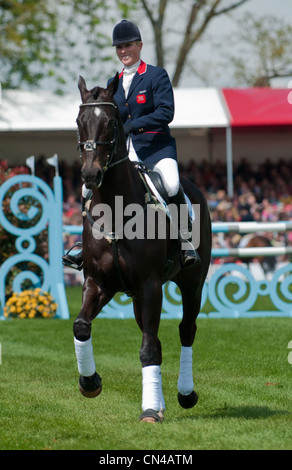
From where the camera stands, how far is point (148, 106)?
631cm

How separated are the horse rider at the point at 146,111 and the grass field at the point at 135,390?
1.24 meters

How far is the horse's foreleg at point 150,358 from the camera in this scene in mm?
5645

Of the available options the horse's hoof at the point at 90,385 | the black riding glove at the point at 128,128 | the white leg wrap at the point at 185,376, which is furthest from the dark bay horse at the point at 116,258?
the white leg wrap at the point at 185,376

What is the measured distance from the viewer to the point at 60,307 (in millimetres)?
12648

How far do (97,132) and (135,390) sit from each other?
281 centimetres

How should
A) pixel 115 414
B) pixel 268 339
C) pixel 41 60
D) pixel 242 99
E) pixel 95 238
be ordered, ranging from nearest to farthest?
pixel 95 238
pixel 115 414
pixel 268 339
pixel 242 99
pixel 41 60

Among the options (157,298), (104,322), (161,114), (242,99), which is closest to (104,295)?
(157,298)

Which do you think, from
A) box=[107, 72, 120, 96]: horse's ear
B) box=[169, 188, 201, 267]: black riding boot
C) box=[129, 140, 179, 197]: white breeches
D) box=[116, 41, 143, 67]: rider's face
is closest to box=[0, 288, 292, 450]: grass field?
box=[169, 188, 201, 267]: black riding boot

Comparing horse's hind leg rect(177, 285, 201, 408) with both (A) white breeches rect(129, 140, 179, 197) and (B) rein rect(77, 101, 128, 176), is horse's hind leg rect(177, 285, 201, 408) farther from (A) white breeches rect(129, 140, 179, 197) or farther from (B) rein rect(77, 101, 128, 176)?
(B) rein rect(77, 101, 128, 176)

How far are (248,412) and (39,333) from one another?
213 inches

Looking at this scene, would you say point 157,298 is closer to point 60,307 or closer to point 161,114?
point 161,114

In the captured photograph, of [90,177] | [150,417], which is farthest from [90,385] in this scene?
[90,177]
